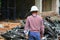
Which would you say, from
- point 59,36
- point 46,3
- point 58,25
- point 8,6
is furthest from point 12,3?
point 59,36

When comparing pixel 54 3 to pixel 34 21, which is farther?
pixel 54 3

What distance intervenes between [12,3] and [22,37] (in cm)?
1116

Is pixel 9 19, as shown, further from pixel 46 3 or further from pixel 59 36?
pixel 59 36

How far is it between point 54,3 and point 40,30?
15.2 m

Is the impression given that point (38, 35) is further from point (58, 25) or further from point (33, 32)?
point (58, 25)

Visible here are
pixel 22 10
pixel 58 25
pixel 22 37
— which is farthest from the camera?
pixel 22 10

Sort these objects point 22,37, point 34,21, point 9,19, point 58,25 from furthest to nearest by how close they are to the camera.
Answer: point 9,19, point 58,25, point 22,37, point 34,21

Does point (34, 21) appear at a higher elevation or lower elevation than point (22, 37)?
higher

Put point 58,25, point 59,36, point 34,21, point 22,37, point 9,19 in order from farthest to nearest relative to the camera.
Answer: point 9,19, point 58,25, point 59,36, point 22,37, point 34,21

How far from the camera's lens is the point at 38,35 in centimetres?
866

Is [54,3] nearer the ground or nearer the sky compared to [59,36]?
nearer the sky

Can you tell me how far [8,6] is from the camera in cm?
2252

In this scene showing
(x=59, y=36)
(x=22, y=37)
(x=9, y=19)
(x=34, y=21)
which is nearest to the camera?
(x=34, y=21)

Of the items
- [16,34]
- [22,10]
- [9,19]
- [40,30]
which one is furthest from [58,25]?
[22,10]
